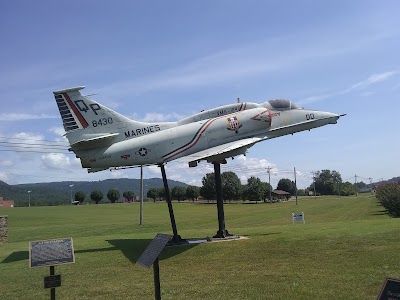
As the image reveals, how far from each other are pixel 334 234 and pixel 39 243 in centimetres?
1178

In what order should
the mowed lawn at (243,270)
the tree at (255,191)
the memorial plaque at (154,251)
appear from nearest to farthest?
the memorial plaque at (154,251) → the mowed lawn at (243,270) → the tree at (255,191)

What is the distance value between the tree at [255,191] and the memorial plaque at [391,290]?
119 meters

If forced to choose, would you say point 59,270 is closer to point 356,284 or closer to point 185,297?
point 185,297

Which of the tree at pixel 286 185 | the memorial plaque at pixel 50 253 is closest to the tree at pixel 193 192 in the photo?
the tree at pixel 286 185

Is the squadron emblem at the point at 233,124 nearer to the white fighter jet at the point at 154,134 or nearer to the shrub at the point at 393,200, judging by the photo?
the white fighter jet at the point at 154,134

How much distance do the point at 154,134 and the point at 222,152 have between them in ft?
10.7

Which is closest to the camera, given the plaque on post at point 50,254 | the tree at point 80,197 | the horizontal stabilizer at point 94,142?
the plaque on post at point 50,254

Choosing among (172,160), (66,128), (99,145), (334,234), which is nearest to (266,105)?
(172,160)

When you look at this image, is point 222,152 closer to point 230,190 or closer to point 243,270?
point 243,270

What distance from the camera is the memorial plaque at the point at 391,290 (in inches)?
217

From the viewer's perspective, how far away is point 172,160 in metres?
19.0

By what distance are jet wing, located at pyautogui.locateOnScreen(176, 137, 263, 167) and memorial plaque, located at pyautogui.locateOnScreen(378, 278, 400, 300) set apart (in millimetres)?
12980

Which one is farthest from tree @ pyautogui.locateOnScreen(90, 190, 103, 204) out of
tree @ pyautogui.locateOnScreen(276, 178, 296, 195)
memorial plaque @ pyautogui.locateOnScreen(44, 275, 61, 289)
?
memorial plaque @ pyautogui.locateOnScreen(44, 275, 61, 289)

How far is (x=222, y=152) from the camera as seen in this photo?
18406 mm
